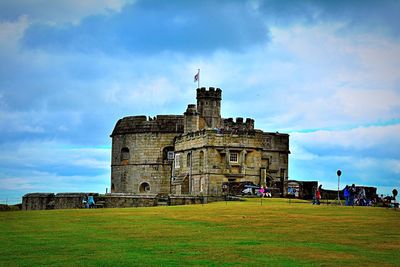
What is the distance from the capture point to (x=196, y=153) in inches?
2475

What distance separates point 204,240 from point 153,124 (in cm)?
5383

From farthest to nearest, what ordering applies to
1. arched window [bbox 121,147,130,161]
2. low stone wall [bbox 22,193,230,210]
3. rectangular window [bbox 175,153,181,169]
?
1. arched window [bbox 121,147,130,161]
2. rectangular window [bbox 175,153,181,169]
3. low stone wall [bbox 22,193,230,210]

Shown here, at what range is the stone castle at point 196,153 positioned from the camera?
6066 centimetres

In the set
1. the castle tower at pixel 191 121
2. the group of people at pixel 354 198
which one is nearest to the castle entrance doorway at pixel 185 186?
the castle tower at pixel 191 121

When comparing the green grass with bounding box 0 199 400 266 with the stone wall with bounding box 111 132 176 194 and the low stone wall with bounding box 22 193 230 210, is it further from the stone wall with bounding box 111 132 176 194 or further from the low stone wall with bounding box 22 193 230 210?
the stone wall with bounding box 111 132 176 194

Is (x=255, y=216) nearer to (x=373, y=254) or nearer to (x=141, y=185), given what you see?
(x=373, y=254)

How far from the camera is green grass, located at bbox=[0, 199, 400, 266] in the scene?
17641 millimetres

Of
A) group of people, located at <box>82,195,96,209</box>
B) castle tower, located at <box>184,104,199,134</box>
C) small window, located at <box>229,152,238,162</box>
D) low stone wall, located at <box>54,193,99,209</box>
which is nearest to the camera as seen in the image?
group of people, located at <box>82,195,96,209</box>

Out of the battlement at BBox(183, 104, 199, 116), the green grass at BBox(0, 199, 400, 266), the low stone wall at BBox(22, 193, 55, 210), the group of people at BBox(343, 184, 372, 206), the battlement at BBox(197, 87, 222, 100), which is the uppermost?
the battlement at BBox(197, 87, 222, 100)

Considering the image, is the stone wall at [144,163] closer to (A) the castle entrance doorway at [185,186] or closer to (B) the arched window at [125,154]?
(B) the arched window at [125,154]

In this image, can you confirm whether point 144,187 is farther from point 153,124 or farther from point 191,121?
point 191,121

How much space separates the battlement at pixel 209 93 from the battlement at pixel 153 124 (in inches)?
157

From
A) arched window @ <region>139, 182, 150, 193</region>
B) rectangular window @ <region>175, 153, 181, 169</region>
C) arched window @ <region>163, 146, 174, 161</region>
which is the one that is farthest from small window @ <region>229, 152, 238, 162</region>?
arched window @ <region>139, 182, 150, 193</region>

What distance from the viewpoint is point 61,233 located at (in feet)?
79.7
